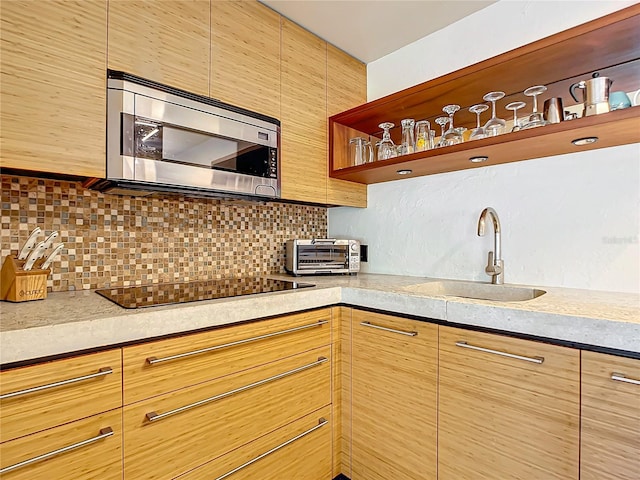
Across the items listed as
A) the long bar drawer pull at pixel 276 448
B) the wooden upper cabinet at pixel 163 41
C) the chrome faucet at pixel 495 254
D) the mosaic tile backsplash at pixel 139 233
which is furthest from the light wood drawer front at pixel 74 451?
the chrome faucet at pixel 495 254

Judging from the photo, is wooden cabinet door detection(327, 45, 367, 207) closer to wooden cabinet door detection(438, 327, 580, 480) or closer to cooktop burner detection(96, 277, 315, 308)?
cooktop burner detection(96, 277, 315, 308)

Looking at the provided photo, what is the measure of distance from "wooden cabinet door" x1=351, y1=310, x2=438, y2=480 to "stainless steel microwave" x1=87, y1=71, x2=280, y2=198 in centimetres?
82

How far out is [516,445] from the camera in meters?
1.05

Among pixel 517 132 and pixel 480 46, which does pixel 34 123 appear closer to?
pixel 517 132

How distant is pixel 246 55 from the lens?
157 centimetres

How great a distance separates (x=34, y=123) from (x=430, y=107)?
Result: 65.4 inches

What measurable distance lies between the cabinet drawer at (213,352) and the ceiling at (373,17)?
147 cm

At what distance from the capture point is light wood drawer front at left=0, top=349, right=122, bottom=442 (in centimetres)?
Answer: 79

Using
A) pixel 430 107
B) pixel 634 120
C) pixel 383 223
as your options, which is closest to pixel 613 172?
pixel 634 120

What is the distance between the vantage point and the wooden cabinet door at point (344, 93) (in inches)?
77.8

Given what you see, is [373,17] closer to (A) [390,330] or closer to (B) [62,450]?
(A) [390,330]

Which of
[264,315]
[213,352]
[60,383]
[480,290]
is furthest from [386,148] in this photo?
[60,383]

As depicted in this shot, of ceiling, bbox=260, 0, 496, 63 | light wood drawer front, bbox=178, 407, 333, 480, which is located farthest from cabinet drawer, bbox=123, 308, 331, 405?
ceiling, bbox=260, 0, 496, 63

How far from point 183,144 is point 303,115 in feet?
2.33
